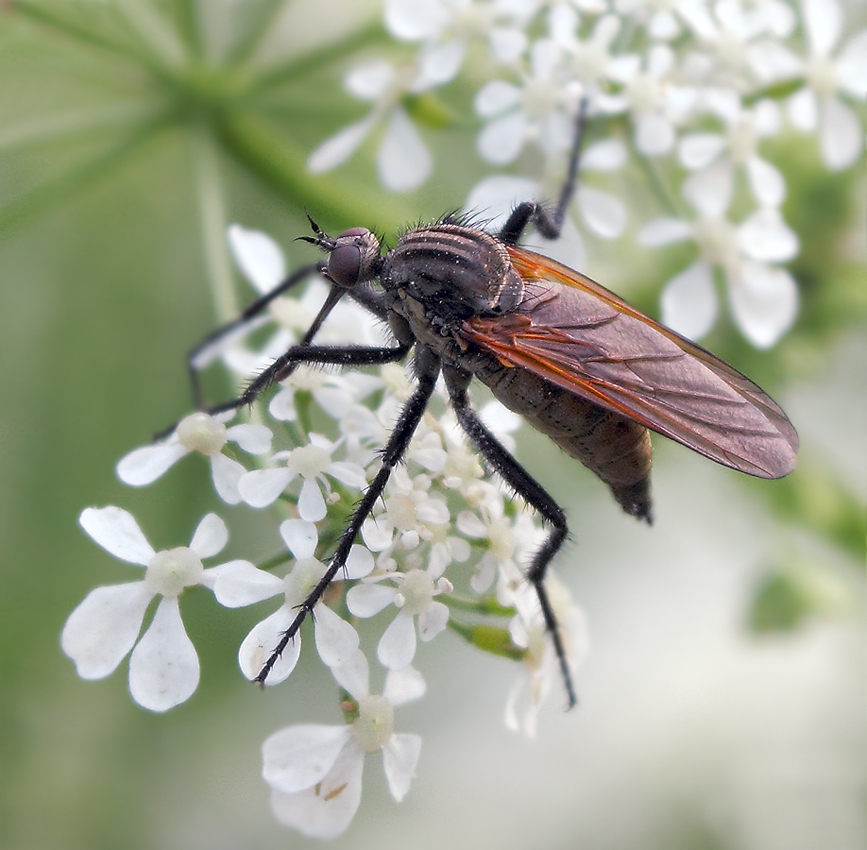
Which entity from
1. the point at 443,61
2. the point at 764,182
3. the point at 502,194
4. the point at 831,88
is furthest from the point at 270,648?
the point at 831,88

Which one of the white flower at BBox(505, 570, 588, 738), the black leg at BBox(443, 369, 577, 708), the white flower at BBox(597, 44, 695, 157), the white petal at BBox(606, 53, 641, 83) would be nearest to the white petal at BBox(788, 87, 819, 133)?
the white flower at BBox(597, 44, 695, 157)

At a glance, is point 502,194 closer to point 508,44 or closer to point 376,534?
point 508,44

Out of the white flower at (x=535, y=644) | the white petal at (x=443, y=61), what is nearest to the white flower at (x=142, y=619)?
the white flower at (x=535, y=644)

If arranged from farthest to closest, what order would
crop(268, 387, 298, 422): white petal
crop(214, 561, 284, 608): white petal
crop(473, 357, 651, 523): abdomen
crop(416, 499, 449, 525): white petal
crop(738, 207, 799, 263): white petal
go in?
crop(738, 207, 799, 263): white petal < crop(473, 357, 651, 523): abdomen < crop(268, 387, 298, 422): white petal < crop(416, 499, 449, 525): white petal < crop(214, 561, 284, 608): white petal

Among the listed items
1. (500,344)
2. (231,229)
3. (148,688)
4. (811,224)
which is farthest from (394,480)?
(811,224)

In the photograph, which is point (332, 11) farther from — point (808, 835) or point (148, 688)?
point (808, 835)

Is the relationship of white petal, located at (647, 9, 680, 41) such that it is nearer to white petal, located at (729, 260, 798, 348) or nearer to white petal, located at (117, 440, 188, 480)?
white petal, located at (729, 260, 798, 348)

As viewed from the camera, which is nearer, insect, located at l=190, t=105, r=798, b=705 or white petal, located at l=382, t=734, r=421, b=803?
white petal, located at l=382, t=734, r=421, b=803
